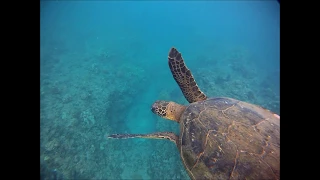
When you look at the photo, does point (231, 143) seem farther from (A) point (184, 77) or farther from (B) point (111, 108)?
(B) point (111, 108)

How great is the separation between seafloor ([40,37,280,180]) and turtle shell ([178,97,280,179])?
116 inches

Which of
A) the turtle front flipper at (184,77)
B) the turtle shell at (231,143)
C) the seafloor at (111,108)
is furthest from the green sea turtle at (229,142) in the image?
the seafloor at (111,108)

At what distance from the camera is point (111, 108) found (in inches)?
282

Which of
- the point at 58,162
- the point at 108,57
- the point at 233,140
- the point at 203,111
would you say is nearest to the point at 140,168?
the point at 58,162

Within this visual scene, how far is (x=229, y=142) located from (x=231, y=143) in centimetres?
3

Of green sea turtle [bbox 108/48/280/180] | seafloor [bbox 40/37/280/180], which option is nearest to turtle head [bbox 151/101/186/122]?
green sea turtle [bbox 108/48/280/180]

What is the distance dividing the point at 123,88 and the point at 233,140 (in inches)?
266

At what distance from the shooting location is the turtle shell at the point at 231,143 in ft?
6.08

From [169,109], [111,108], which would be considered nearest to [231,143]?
[169,109]

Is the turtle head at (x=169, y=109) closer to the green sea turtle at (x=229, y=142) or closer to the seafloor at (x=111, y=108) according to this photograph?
the green sea turtle at (x=229, y=142)

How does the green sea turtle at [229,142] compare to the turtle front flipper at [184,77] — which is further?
the turtle front flipper at [184,77]

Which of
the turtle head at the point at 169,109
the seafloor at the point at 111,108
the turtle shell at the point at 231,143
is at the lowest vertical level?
the seafloor at the point at 111,108
